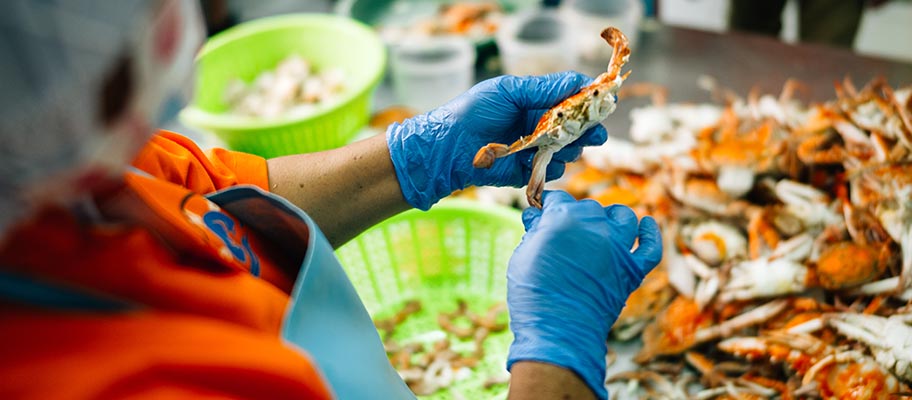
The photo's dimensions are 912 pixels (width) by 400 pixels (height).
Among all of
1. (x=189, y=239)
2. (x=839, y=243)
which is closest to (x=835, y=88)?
(x=839, y=243)

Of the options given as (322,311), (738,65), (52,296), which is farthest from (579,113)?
(738,65)

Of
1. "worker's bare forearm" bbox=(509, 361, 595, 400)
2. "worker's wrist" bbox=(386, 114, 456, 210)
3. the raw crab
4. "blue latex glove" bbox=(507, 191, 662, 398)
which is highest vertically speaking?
the raw crab

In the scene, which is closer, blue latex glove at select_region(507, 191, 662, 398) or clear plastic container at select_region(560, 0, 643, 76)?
blue latex glove at select_region(507, 191, 662, 398)

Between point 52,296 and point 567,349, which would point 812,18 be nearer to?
point 567,349

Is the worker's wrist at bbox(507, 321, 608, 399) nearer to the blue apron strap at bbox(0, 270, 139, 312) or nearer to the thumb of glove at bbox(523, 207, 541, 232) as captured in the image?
the thumb of glove at bbox(523, 207, 541, 232)

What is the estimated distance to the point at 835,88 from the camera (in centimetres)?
268

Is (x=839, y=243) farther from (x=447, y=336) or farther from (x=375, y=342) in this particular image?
(x=375, y=342)

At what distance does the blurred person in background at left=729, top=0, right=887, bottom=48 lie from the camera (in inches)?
132

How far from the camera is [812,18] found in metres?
3.44

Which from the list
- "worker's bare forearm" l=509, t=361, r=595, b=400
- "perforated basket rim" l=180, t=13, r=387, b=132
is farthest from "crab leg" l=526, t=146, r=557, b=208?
"perforated basket rim" l=180, t=13, r=387, b=132

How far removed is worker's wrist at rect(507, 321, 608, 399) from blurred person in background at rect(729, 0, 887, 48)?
2.96m

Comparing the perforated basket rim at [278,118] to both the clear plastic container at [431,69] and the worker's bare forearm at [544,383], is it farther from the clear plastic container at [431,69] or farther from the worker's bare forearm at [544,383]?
the worker's bare forearm at [544,383]

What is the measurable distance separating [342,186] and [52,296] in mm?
941

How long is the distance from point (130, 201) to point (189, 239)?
0.10m
